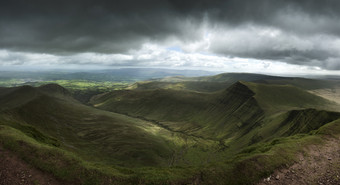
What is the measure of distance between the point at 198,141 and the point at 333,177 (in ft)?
542

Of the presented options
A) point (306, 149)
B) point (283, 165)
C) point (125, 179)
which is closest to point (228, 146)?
point (306, 149)

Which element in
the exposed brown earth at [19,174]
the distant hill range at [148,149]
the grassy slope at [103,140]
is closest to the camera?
the exposed brown earth at [19,174]

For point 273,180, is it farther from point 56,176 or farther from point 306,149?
point 56,176

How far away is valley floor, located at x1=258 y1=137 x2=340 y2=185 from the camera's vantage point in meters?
Answer: 33.8

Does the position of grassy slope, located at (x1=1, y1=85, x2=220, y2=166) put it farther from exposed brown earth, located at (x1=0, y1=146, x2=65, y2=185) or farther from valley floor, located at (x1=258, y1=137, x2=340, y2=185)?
valley floor, located at (x1=258, y1=137, x2=340, y2=185)

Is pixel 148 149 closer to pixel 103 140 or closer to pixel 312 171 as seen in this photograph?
pixel 103 140

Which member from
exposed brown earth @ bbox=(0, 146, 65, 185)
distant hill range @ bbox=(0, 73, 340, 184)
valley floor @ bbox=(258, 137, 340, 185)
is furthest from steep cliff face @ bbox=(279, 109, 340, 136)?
exposed brown earth @ bbox=(0, 146, 65, 185)

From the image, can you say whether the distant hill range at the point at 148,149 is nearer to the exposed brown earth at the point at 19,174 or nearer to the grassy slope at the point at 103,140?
the grassy slope at the point at 103,140

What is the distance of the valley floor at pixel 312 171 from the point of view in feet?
111

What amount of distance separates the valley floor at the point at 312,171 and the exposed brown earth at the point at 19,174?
44505 millimetres

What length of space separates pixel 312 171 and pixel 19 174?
6327 cm

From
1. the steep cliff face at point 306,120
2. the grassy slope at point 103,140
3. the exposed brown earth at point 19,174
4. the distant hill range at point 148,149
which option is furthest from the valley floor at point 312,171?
the grassy slope at point 103,140

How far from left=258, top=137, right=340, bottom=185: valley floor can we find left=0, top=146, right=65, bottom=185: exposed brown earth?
44.5 meters

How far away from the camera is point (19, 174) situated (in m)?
33.0
